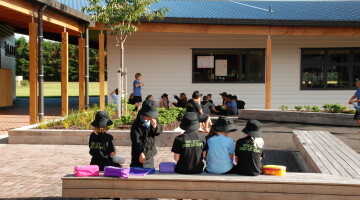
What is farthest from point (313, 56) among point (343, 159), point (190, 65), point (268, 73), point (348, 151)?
point (343, 159)

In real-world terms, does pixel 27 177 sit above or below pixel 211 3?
below

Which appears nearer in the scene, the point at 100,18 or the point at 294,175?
the point at 294,175

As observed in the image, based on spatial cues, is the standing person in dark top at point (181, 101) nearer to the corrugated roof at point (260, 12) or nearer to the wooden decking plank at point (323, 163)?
the corrugated roof at point (260, 12)

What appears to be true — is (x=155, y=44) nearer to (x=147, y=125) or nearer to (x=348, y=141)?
(x=348, y=141)

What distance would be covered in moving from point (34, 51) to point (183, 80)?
795cm

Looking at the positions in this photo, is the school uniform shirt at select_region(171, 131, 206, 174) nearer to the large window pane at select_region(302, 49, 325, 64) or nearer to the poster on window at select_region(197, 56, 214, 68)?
the poster on window at select_region(197, 56, 214, 68)

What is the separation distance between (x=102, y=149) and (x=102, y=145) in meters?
0.05

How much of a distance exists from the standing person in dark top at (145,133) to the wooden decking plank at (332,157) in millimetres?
2540

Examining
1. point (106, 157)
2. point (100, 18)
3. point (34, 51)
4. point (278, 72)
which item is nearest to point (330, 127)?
point (278, 72)

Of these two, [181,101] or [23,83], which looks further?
[23,83]

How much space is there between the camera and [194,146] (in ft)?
18.3

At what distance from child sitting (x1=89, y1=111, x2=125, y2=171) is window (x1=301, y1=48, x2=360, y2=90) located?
15.5 m

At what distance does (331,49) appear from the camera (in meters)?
20.1

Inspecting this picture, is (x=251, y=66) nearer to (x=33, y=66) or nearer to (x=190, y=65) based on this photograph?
(x=190, y=65)
